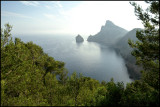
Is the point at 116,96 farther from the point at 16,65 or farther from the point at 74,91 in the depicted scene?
the point at 16,65

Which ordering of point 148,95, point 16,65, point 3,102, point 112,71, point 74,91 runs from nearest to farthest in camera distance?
point 3,102
point 148,95
point 16,65
point 74,91
point 112,71

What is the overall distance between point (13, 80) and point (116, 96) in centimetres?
1519

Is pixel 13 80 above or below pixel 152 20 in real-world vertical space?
below

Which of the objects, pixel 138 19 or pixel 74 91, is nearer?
pixel 138 19

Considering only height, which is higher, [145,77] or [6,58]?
[6,58]

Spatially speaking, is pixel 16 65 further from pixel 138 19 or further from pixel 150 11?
pixel 150 11

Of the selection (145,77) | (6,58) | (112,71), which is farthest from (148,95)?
(112,71)

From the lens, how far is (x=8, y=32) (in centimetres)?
1370

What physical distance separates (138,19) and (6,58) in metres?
19.5

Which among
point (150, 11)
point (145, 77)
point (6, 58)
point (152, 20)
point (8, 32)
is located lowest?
point (145, 77)

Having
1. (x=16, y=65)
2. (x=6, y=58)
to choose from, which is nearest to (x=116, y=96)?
(x=16, y=65)

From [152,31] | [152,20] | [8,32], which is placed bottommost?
[8,32]

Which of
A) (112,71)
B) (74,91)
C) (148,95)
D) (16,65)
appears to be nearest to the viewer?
(148,95)

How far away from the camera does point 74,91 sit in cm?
1970
